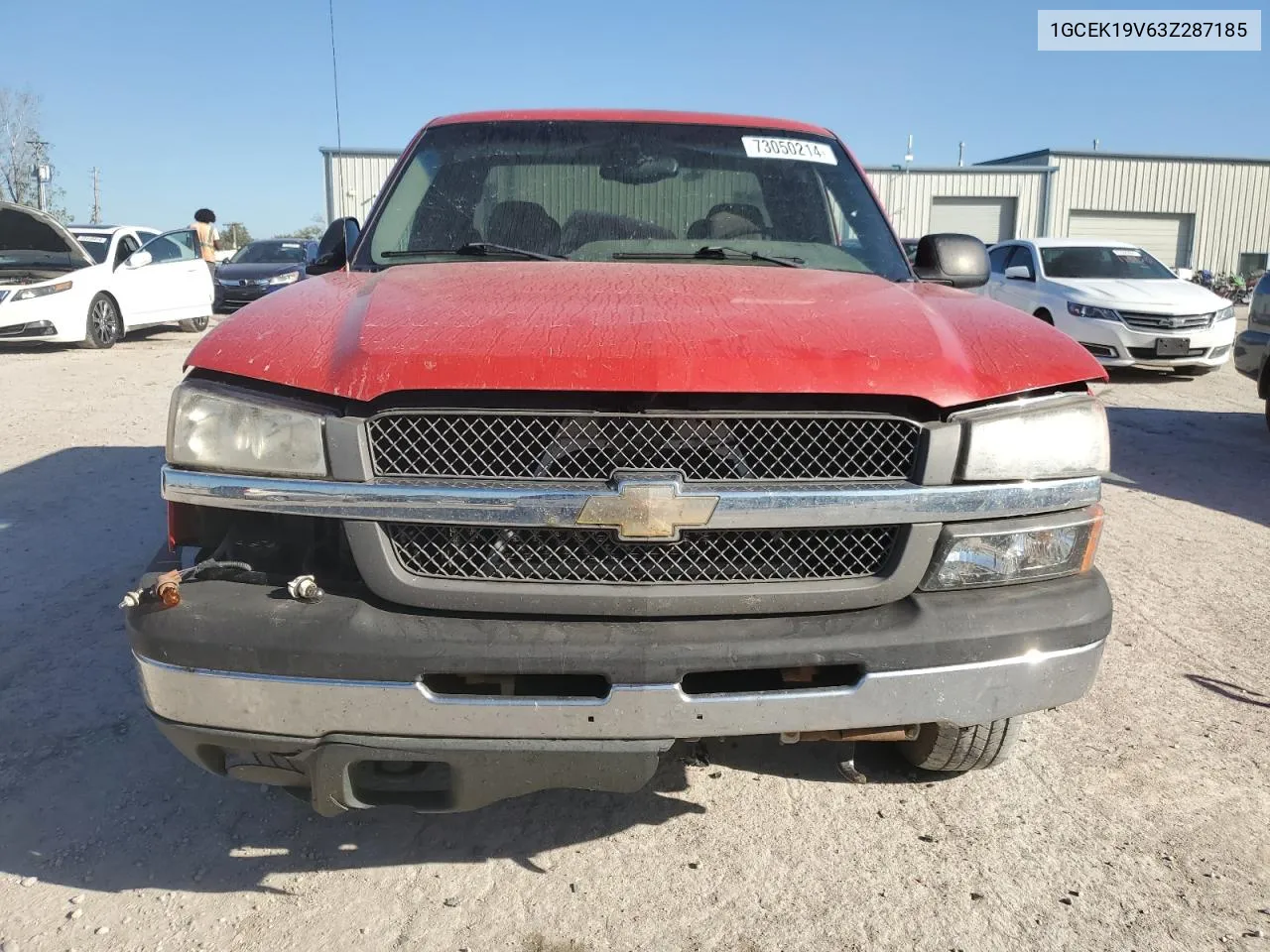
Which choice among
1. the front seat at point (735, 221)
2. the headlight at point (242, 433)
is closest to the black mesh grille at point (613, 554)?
the headlight at point (242, 433)

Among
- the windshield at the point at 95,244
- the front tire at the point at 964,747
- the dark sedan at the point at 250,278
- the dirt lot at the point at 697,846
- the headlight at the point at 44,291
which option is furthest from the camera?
the dark sedan at the point at 250,278

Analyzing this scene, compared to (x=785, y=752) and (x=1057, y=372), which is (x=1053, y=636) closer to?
(x=1057, y=372)

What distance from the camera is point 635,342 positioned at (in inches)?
76.2

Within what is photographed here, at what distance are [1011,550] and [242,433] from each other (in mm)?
1623

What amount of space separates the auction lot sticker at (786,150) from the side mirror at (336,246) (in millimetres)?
1431

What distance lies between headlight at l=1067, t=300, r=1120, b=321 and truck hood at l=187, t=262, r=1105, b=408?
9127 mm

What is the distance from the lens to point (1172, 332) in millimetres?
10484

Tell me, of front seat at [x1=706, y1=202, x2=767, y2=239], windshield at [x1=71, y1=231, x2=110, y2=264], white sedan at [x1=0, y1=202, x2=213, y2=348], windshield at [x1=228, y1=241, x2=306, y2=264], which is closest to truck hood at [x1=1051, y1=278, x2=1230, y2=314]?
front seat at [x1=706, y1=202, x2=767, y2=239]

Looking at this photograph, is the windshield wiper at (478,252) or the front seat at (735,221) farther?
the front seat at (735,221)

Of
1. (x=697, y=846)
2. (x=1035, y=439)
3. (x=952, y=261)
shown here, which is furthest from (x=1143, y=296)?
(x=697, y=846)

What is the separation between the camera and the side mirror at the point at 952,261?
3.30 metres

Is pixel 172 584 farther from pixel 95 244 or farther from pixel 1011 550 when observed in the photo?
pixel 95 244

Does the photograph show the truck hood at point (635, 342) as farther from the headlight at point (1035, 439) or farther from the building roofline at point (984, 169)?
the building roofline at point (984, 169)

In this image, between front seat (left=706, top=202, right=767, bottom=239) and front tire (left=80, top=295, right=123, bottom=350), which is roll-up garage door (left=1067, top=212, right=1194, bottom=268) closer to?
front tire (left=80, top=295, right=123, bottom=350)
